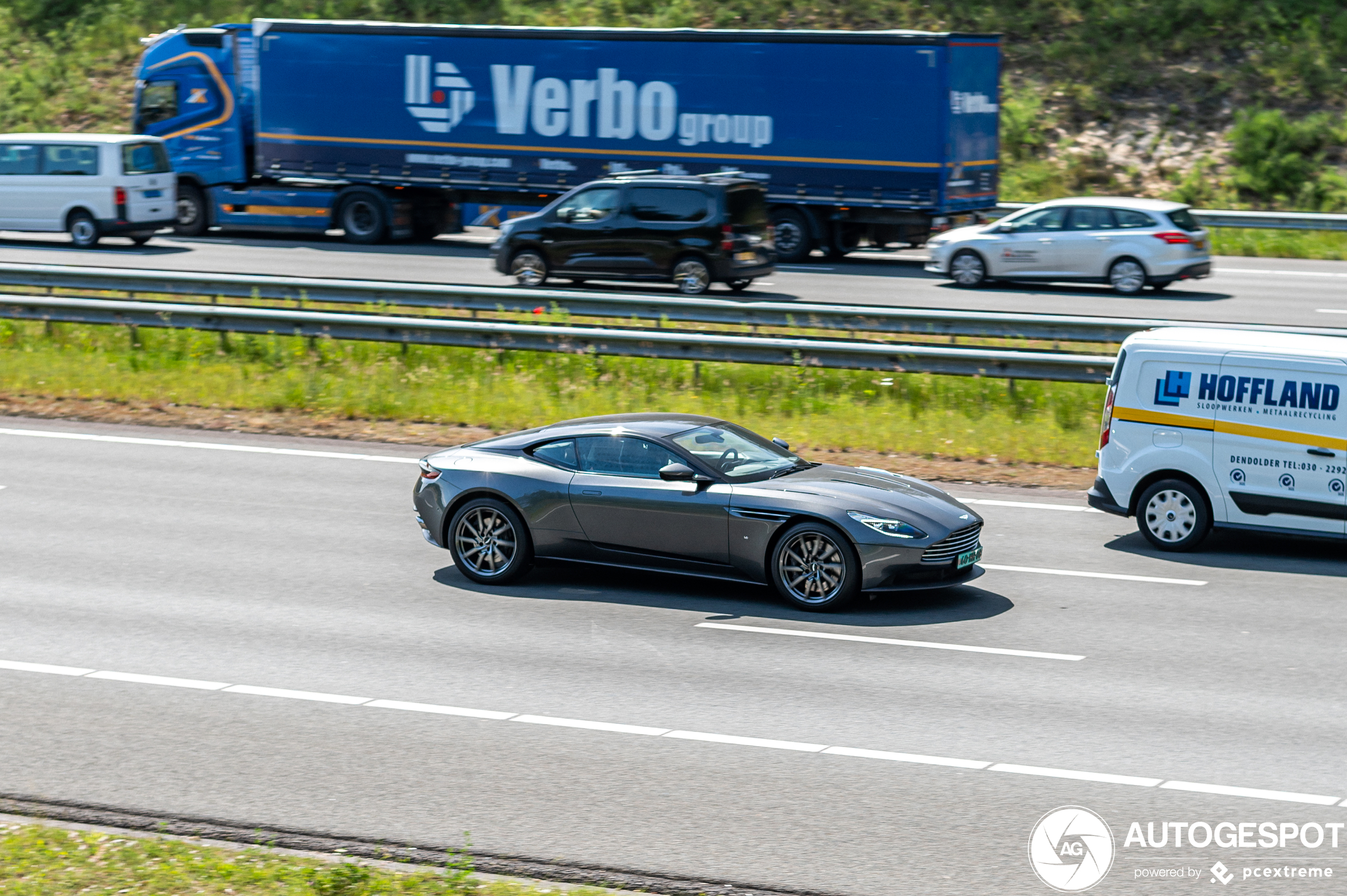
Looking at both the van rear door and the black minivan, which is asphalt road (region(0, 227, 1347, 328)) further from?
the van rear door

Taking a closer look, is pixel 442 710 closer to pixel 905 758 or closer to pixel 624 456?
pixel 905 758

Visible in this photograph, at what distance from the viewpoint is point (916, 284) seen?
24891 millimetres

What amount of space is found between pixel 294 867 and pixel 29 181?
26714 millimetres

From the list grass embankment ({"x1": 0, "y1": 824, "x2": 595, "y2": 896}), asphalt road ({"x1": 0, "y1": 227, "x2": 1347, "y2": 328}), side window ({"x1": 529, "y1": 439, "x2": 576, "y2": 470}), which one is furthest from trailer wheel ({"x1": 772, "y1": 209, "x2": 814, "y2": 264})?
grass embankment ({"x1": 0, "y1": 824, "x2": 595, "y2": 896})

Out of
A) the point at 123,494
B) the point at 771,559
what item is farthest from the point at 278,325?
the point at 771,559

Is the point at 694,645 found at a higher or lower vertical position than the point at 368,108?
lower

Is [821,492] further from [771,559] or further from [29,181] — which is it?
[29,181]

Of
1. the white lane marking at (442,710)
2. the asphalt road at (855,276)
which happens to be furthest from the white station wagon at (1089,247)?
the white lane marking at (442,710)

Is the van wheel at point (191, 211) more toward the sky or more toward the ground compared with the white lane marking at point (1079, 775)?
more toward the sky

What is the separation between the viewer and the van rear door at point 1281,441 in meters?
11.2

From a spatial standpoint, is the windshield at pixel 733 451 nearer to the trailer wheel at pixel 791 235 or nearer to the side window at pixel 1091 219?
the side window at pixel 1091 219

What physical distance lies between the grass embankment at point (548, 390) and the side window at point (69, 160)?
33.7 feet

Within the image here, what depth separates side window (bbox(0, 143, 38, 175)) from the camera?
29438 mm

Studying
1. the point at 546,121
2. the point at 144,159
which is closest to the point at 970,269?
the point at 546,121
